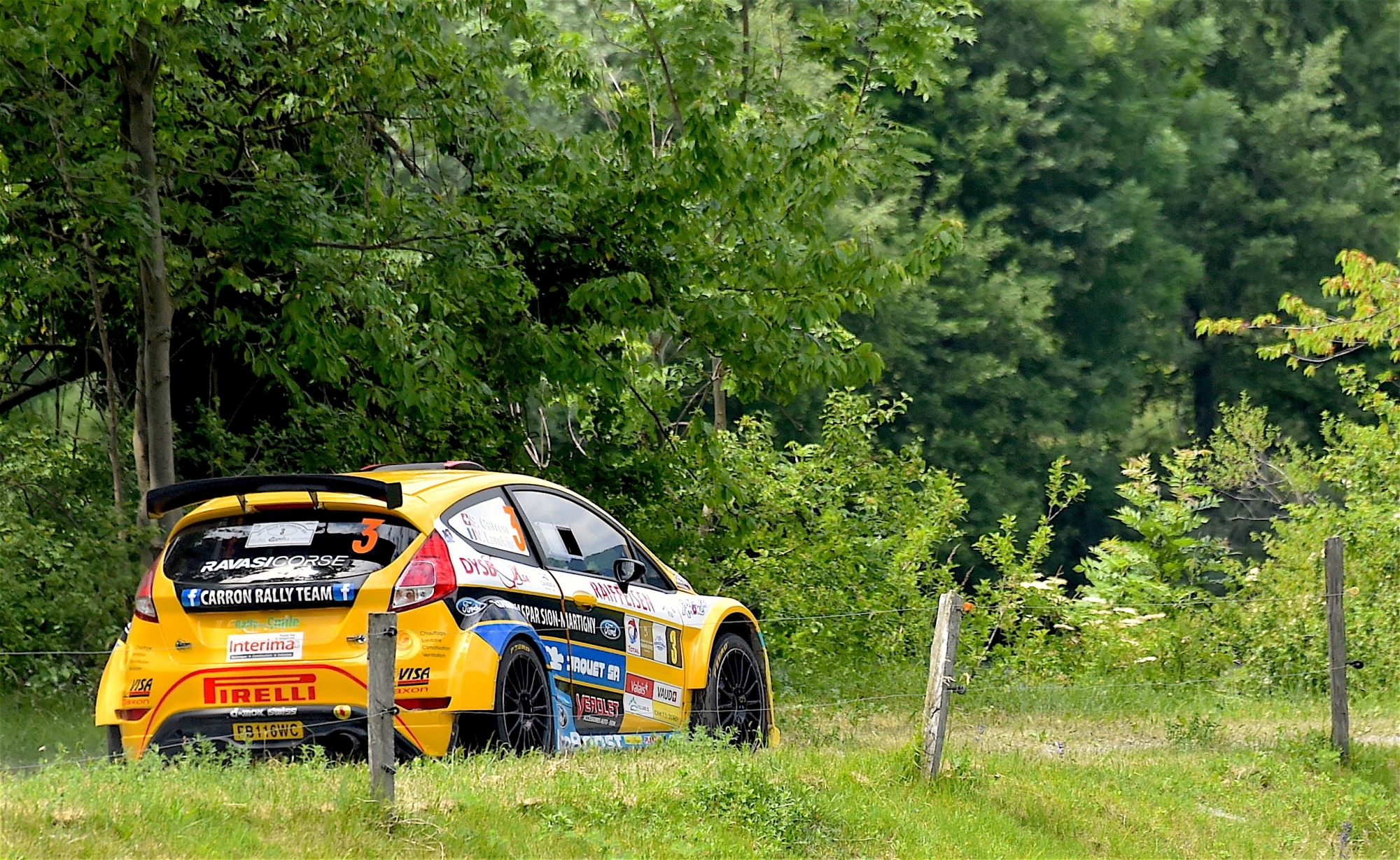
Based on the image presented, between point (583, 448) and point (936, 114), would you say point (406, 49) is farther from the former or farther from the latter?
point (936, 114)

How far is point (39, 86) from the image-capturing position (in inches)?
492

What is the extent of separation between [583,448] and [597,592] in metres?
7.56

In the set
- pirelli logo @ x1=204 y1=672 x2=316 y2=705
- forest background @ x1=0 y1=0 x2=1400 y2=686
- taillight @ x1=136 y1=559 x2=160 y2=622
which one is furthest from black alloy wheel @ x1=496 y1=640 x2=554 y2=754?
forest background @ x1=0 y1=0 x2=1400 y2=686

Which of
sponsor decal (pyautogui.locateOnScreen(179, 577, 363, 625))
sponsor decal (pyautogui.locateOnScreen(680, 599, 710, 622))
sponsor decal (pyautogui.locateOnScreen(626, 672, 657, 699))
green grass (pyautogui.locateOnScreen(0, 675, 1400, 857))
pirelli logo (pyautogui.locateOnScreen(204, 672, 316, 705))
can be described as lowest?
green grass (pyautogui.locateOnScreen(0, 675, 1400, 857))

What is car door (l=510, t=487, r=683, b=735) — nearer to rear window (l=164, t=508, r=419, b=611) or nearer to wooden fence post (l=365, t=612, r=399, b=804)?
rear window (l=164, t=508, r=419, b=611)

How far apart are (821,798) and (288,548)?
9.75 feet

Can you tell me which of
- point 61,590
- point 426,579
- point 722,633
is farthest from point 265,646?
point 61,590

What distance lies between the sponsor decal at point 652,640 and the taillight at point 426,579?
1.64 meters

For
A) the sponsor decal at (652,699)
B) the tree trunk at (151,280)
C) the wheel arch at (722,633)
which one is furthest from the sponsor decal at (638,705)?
the tree trunk at (151,280)

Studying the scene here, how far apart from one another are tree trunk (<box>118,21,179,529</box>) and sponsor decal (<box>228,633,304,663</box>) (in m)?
4.38

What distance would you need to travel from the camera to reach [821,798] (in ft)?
29.1

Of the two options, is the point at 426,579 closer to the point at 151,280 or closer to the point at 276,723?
the point at 276,723

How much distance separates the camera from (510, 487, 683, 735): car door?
9367 mm

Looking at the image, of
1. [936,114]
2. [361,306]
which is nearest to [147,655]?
[361,306]
